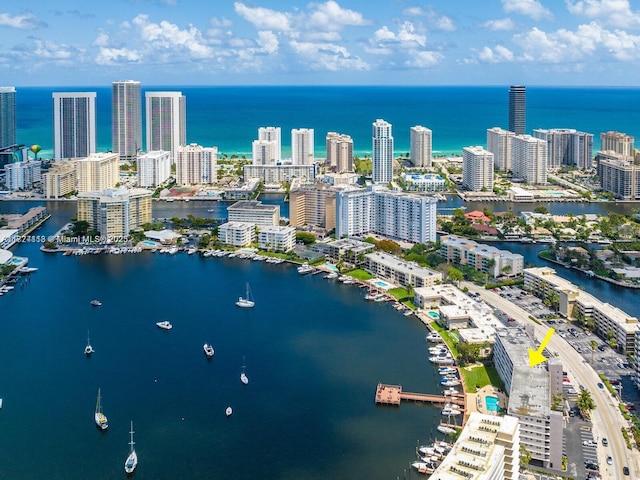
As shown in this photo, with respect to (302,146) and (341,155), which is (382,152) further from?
(302,146)

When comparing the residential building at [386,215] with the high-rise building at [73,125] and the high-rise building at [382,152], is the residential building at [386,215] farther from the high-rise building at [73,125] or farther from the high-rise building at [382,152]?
the high-rise building at [73,125]

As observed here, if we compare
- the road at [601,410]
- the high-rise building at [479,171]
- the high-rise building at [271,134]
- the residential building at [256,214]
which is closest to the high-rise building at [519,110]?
the high-rise building at [479,171]

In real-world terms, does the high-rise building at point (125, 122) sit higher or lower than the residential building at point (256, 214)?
higher

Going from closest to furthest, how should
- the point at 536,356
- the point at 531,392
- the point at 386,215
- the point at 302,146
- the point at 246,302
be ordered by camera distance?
the point at 531,392
the point at 536,356
the point at 246,302
the point at 386,215
the point at 302,146

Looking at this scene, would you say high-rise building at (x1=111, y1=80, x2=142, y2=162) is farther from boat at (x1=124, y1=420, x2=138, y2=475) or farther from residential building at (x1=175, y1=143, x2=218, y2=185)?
boat at (x1=124, y1=420, x2=138, y2=475)

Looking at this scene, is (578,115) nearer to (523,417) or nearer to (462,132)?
(462,132)

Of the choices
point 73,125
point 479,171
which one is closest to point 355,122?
point 73,125
